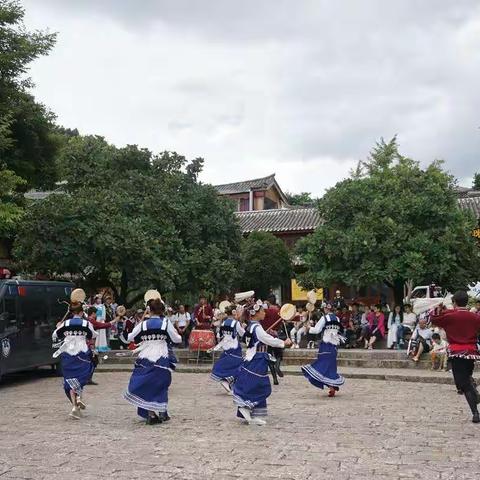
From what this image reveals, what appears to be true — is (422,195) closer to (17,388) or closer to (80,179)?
(80,179)

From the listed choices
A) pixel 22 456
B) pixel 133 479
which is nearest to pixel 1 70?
pixel 22 456

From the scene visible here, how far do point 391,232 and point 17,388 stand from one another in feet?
44.3

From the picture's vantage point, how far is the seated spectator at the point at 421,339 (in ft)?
56.7

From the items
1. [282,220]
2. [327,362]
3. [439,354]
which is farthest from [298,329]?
[282,220]

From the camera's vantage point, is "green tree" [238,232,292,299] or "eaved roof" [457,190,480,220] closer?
"green tree" [238,232,292,299]

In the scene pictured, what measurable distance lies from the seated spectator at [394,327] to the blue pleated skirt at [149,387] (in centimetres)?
1107

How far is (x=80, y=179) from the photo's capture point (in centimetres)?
2445

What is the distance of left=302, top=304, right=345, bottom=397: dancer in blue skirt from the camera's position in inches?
494

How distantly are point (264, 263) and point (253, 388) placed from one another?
23.2m

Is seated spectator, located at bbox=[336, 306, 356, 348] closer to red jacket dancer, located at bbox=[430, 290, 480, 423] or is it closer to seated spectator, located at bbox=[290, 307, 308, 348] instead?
seated spectator, located at bbox=[290, 307, 308, 348]

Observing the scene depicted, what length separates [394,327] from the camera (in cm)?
1939

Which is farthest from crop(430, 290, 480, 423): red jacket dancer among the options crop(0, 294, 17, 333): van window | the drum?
the drum

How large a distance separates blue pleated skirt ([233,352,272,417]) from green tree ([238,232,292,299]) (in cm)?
2242

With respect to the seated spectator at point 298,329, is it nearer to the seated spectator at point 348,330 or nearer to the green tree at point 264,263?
the seated spectator at point 348,330
